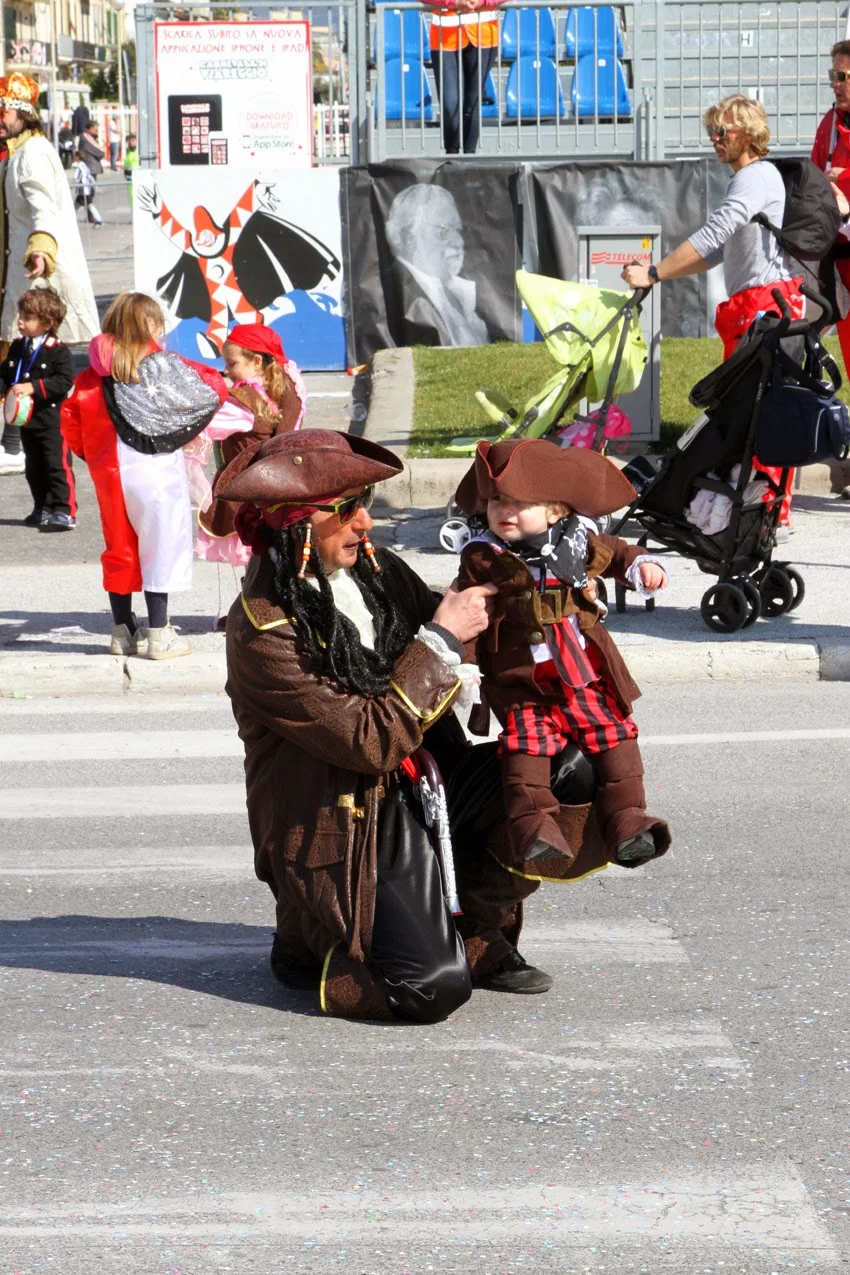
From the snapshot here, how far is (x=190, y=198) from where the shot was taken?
1519cm

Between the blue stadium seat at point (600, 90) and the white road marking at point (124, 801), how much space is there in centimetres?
1155

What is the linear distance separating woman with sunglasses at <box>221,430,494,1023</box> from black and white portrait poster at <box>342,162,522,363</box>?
11.2 metres

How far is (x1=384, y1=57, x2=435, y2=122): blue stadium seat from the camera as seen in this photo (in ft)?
54.6

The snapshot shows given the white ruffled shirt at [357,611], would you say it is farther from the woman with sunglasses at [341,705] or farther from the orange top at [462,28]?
the orange top at [462,28]

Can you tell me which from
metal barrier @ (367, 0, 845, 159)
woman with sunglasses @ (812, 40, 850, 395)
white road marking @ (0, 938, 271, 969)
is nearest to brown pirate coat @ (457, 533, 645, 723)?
white road marking @ (0, 938, 271, 969)

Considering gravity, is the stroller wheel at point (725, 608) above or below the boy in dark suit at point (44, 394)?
below

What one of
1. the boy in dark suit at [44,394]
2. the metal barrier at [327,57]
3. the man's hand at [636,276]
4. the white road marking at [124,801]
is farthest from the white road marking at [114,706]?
the metal barrier at [327,57]

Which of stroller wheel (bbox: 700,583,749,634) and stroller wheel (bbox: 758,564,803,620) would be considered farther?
stroller wheel (bbox: 758,564,803,620)

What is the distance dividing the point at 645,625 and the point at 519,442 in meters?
4.13

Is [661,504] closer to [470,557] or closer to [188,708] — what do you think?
[188,708]

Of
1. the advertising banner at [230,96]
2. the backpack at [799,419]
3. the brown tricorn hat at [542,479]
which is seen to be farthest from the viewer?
the advertising banner at [230,96]

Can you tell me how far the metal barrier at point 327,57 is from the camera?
16.0 metres

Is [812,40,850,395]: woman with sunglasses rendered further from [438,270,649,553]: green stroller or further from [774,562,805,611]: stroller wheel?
[774,562,805,611]: stroller wheel

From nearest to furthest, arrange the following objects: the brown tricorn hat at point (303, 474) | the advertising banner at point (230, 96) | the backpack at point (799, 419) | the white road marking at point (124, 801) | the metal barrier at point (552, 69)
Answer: the brown tricorn hat at point (303, 474), the white road marking at point (124, 801), the backpack at point (799, 419), the advertising banner at point (230, 96), the metal barrier at point (552, 69)
